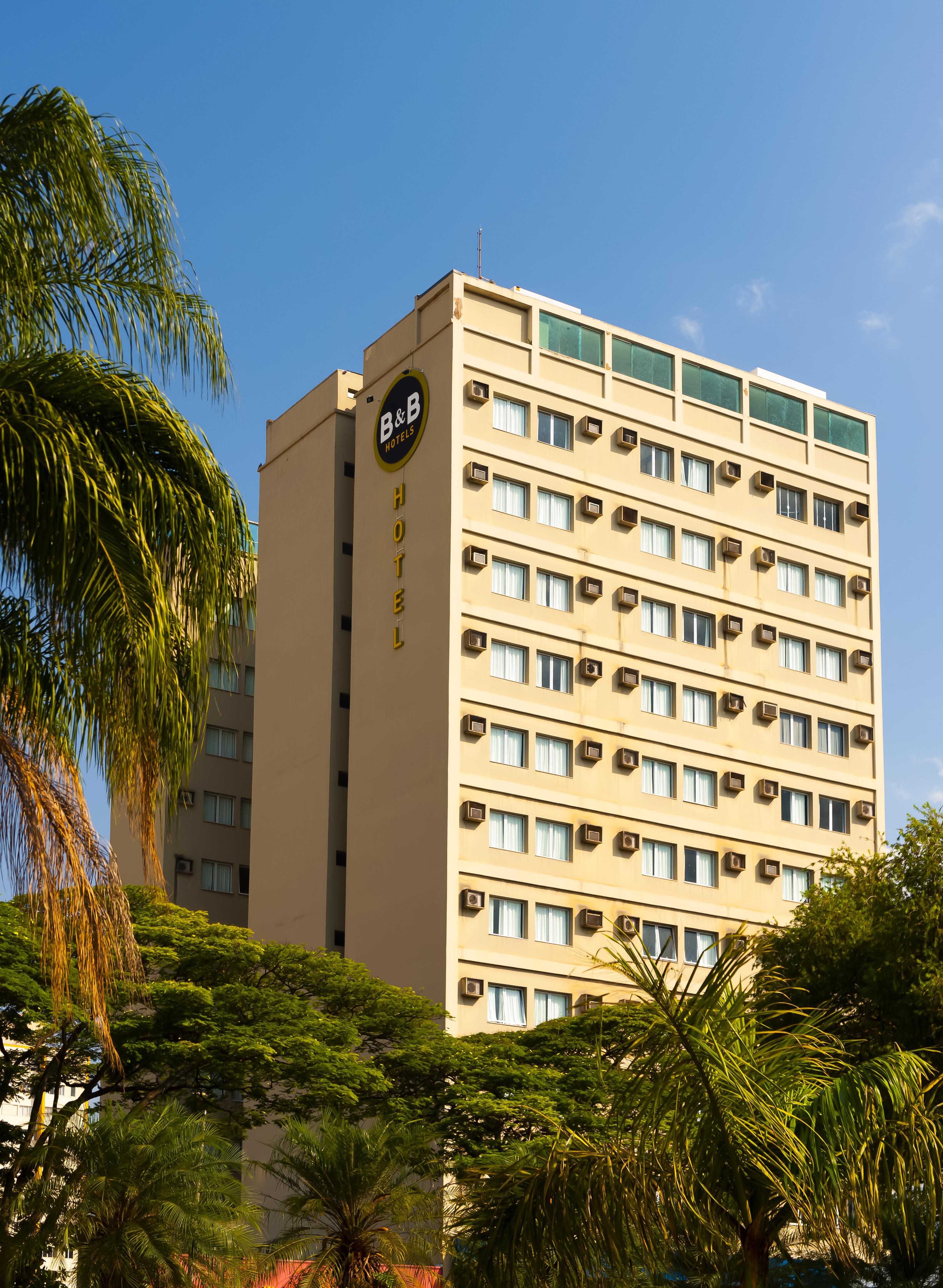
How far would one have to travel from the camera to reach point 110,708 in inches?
483

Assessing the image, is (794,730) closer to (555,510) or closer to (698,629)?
(698,629)

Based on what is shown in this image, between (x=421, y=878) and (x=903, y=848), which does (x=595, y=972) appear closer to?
(x=421, y=878)

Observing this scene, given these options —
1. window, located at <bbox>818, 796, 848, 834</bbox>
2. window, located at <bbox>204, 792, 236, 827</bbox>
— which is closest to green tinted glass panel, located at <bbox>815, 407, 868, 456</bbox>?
window, located at <bbox>818, 796, 848, 834</bbox>

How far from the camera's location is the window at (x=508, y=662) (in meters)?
59.2

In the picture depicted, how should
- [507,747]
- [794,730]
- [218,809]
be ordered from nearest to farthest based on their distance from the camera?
[507,747] < [794,730] < [218,809]

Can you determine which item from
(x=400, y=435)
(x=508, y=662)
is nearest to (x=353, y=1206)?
(x=508, y=662)

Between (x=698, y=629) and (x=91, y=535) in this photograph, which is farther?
(x=698, y=629)

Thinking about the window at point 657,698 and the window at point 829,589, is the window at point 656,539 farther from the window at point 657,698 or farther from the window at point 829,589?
the window at point 829,589

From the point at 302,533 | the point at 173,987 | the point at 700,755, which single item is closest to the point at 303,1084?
the point at 173,987

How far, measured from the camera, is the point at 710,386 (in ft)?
225

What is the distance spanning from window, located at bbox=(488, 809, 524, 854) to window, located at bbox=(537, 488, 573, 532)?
35.3 ft

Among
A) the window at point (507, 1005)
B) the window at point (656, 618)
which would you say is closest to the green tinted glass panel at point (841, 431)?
the window at point (656, 618)

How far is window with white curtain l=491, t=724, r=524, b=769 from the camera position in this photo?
58312mm

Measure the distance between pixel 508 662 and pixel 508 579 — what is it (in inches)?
119
